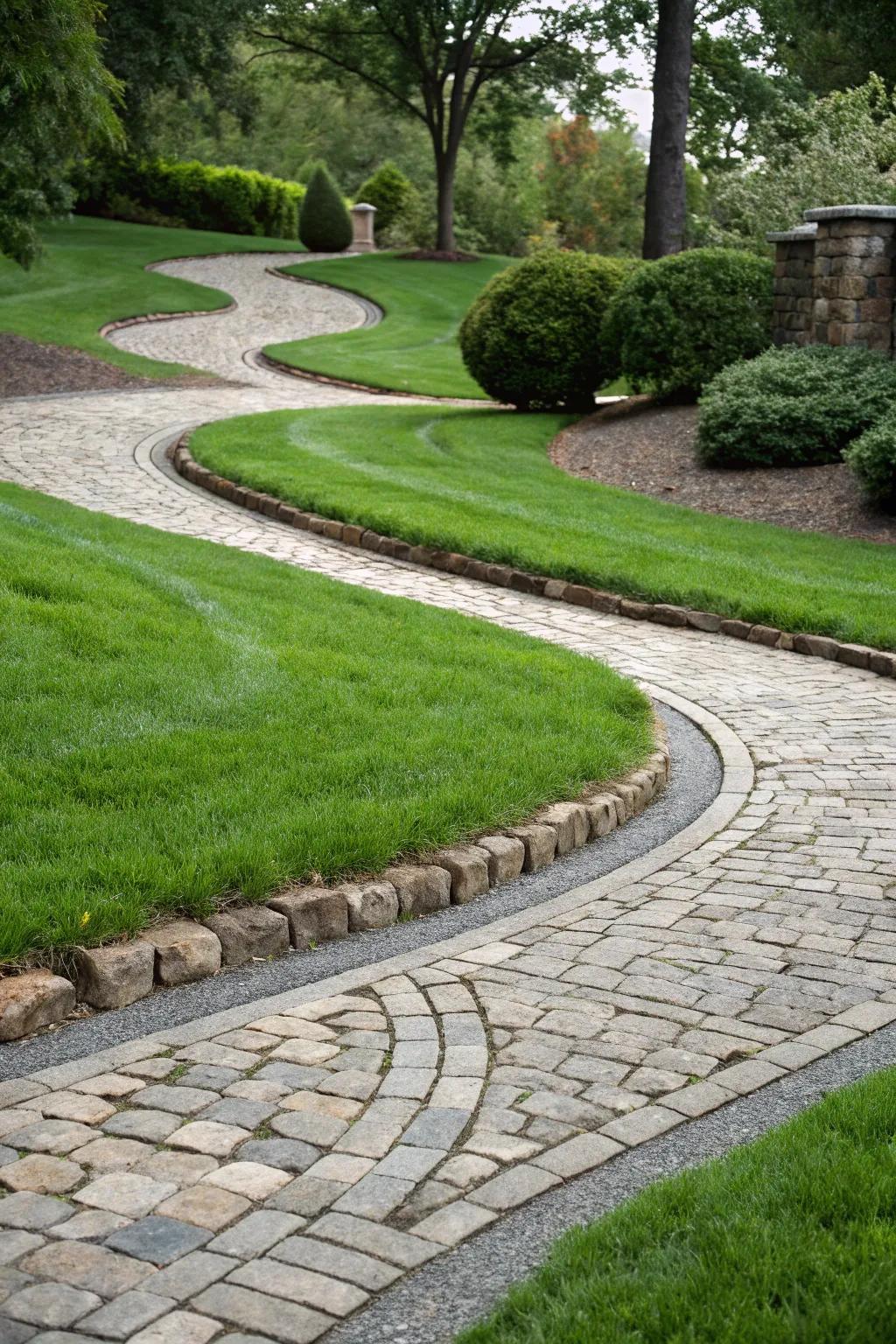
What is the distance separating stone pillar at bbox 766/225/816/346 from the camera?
56.1 ft

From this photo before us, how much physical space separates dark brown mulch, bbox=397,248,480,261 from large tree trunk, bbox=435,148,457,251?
0.41 m

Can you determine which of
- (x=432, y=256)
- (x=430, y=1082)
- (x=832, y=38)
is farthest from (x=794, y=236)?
(x=832, y=38)

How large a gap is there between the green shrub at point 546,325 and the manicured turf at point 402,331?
4905mm

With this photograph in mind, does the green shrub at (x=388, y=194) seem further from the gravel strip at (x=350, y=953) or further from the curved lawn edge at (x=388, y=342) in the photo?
the gravel strip at (x=350, y=953)

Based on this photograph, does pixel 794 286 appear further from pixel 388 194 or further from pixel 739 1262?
pixel 388 194

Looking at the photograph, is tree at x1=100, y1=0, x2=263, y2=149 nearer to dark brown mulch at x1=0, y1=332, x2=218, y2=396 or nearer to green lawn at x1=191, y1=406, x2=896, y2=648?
dark brown mulch at x1=0, y1=332, x2=218, y2=396

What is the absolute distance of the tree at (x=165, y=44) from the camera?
96.4 ft

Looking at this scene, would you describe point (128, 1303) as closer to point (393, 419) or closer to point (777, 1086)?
point (777, 1086)

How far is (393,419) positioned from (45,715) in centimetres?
1399

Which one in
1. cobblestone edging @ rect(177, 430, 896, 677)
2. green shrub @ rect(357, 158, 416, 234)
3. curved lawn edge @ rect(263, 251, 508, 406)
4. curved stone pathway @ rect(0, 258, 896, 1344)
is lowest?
curved stone pathway @ rect(0, 258, 896, 1344)

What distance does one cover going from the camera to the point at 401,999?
167 inches

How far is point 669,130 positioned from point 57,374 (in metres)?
10.8

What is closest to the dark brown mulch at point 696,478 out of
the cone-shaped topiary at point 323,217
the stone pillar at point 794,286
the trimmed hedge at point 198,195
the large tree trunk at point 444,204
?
the stone pillar at point 794,286

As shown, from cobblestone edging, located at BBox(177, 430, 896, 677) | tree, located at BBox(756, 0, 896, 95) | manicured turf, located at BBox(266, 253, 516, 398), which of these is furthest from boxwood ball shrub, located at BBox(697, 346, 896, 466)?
tree, located at BBox(756, 0, 896, 95)
